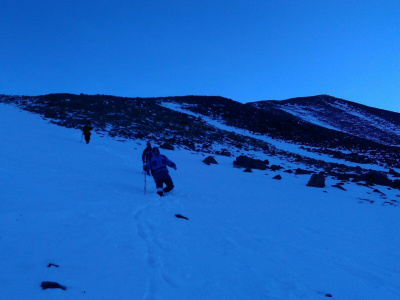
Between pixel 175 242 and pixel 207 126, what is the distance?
31806 millimetres

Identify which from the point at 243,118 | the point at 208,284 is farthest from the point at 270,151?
the point at 208,284

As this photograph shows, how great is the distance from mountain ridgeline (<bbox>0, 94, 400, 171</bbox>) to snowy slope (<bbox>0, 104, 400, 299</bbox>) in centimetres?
1522

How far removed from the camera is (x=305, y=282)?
4789 mm

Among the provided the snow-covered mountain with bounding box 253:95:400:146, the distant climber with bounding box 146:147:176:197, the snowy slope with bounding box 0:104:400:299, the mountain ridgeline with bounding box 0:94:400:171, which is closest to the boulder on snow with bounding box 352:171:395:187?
the mountain ridgeline with bounding box 0:94:400:171

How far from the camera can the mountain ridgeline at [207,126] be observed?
28469 millimetres

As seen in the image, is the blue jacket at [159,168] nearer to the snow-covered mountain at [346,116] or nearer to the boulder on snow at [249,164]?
the boulder on snow at [249,164]

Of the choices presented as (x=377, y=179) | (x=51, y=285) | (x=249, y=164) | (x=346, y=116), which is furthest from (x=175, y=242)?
(x=346, y=116)

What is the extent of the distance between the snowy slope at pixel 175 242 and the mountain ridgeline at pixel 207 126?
49.9 feet

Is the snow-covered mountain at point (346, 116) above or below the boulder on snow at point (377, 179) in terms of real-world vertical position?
above

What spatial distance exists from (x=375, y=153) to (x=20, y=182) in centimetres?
3838

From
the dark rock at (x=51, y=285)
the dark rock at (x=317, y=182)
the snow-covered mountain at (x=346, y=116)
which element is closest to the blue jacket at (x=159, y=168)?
the dark rock at (x=51, y=285)

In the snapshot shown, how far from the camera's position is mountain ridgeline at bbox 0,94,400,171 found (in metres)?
28.5

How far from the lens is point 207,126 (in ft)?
122

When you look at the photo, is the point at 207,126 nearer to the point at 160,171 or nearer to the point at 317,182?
the point at 317,182
